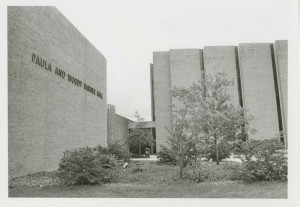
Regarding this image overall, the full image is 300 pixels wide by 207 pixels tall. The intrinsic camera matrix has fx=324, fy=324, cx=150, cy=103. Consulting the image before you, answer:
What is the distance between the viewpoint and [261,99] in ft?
111

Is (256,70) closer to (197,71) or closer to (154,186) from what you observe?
(197,71)

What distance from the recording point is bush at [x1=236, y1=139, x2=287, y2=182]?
11798mm

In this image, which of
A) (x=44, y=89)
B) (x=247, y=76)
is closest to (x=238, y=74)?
(x=247, y=76)

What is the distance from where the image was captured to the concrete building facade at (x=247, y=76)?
33469 mm

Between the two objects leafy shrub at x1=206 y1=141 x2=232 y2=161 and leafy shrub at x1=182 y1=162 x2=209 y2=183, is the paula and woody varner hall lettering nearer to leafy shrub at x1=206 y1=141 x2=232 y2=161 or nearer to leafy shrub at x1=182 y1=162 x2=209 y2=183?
leafy shrub at x1=182 y1=162 x2=209 y2=183

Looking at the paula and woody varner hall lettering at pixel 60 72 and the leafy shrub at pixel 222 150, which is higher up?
the paula and woody varner hall lettering at pixel 60 72

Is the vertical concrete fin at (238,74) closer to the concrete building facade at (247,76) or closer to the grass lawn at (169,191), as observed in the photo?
the concrete building facade at (247,76)

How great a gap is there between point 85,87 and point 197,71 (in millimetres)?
16074

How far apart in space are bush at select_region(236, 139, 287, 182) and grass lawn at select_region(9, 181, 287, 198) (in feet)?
1.48

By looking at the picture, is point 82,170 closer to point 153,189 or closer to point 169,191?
point 153,189

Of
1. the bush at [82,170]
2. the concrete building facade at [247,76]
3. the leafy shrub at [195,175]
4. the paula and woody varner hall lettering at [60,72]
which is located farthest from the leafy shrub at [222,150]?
the concrete building facade at [247,76]

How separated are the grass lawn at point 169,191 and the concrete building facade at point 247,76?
22.8 metres

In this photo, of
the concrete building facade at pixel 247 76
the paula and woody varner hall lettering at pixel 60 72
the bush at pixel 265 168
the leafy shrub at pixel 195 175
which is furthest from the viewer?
the concrete building facade at pixel 247 76
